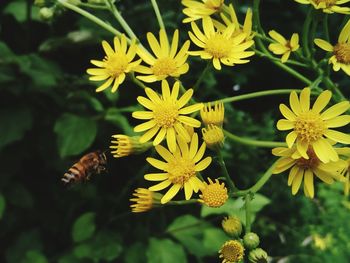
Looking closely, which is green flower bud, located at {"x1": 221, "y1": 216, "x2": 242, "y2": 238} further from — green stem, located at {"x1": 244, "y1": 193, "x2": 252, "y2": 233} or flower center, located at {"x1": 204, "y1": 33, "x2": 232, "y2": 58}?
flower center, located at {"x1": 204, "y1": 33, "x2": 232, "y2": 58}

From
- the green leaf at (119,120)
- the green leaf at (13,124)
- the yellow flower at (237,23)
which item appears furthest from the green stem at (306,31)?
the green leaf at (13,124)

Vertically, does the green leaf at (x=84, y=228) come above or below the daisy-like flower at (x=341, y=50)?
below

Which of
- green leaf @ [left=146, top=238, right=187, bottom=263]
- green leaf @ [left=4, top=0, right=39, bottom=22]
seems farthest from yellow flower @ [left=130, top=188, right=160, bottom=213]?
green leaf @ [left=4, top=0, right=39, bottom=22]

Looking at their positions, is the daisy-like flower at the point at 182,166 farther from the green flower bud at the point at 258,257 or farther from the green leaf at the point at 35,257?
the green leaf at the point at 35,257

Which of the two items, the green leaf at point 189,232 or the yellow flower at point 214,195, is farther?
the green leaf at point 189,232

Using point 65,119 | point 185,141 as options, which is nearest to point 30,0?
point 65,119

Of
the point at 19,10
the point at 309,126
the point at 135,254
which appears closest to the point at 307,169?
the point at 309,126

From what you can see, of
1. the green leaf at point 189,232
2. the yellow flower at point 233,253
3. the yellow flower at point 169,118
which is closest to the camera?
the yellow flower at point 233,253

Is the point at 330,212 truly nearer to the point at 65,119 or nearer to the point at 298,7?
the point at 298,7
